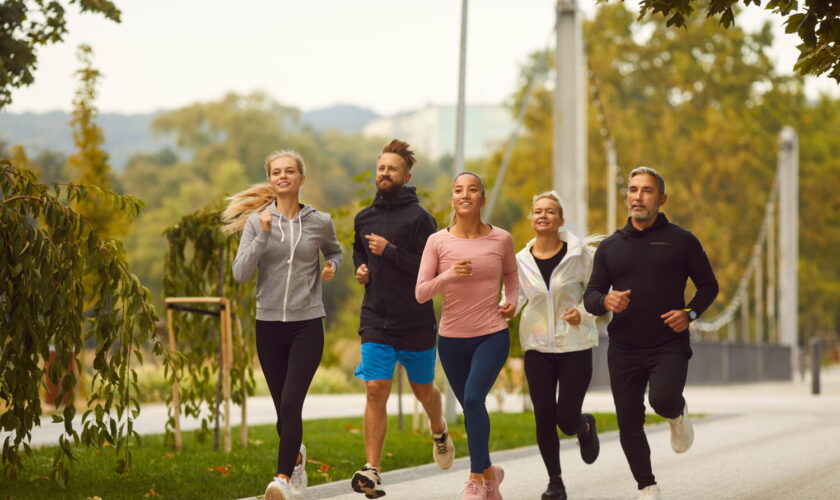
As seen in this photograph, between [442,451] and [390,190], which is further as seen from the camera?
[442,451]

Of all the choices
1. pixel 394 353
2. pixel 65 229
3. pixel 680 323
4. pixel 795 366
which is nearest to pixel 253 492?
pixel 394 353

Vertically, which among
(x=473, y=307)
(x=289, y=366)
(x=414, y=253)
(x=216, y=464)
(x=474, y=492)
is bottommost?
(x=216, y=464)

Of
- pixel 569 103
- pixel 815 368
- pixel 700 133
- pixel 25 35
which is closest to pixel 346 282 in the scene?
pixel 700 133

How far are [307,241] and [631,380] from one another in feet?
6.61

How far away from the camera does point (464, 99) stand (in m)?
16.2

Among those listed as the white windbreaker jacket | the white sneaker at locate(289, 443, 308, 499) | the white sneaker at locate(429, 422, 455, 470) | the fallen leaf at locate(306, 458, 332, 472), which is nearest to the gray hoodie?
the white sneaker at locate(289, 443, 308, 499)

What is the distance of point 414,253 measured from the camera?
846 centimetres

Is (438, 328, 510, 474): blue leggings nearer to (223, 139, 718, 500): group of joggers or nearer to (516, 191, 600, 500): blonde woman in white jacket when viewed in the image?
(223, 139, 718, 500): group of joggers

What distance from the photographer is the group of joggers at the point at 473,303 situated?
7.81 meters

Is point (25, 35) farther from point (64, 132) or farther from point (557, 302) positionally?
point (64, 132)

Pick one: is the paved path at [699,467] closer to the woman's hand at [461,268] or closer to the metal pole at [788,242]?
the woman's hand at [461,268]

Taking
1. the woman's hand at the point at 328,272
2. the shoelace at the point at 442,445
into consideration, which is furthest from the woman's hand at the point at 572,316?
the woman's hand at the point at 328,272

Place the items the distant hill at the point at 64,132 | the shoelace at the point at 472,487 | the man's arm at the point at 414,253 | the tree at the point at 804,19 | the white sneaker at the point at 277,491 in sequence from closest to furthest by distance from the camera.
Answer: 1. the tree at the point at 804,19
2. the white sneaker at the point at 277,491
3. the shoelace at the point at 472,487
4. the man's arm at the point at 414,253
5. the distant hill at the point at 64,132

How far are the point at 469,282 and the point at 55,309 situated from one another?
7.52 feet
